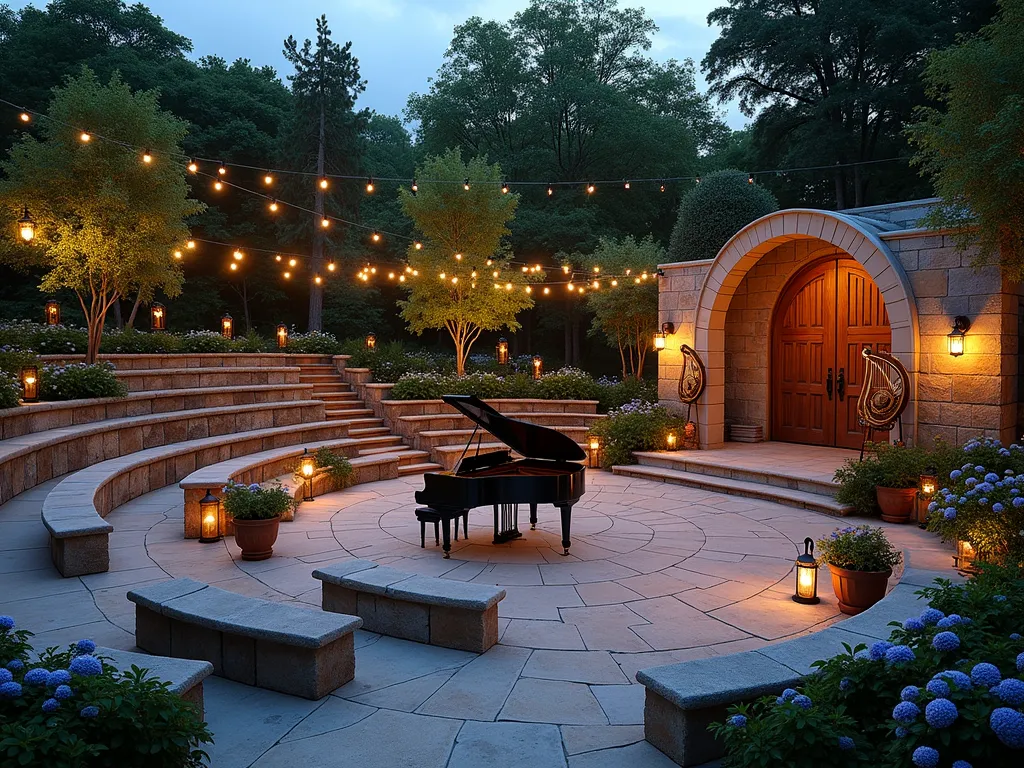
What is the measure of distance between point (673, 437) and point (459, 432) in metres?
4.00

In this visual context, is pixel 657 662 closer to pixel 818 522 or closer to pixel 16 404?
pixel 818 522

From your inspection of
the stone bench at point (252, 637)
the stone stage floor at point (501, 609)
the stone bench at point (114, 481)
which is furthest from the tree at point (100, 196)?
the stone bench at point (252, 637)

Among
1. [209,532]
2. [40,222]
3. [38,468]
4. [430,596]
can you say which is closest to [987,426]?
[430,596]

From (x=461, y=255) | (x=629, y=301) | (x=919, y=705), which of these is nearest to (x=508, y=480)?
(x=919, y=705)

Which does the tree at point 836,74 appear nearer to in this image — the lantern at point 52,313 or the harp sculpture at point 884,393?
the harp sculpture at point 884,393

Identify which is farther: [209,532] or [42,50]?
[42,50]

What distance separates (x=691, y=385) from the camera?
12.1m

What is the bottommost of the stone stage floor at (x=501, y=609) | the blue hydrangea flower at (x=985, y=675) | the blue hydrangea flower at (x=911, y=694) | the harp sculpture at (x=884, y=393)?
the stone stage floor at (x=501, y=609)

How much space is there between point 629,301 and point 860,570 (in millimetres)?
11828

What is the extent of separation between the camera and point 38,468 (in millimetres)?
7398

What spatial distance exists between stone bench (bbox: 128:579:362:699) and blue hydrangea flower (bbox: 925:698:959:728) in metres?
2.72

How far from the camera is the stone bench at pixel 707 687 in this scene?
9.69 ft

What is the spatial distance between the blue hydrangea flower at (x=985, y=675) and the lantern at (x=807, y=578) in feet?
10.7

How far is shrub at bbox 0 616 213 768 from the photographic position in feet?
6.89
